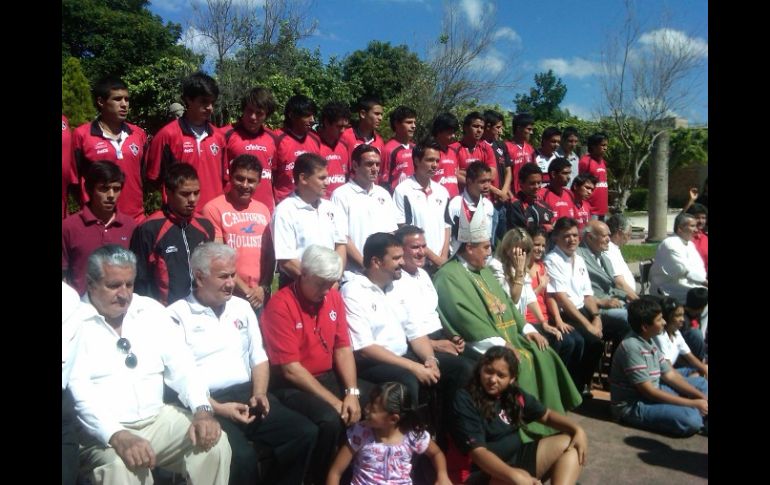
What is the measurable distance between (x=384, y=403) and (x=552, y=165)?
4.40 m

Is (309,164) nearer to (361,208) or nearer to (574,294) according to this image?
(361,208)

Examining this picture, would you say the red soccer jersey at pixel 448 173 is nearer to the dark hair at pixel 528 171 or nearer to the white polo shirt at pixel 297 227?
the dark hair at pixel 528 171

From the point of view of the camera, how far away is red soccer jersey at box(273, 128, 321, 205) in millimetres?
5625

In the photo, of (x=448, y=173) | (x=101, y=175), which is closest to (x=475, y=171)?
(x=448, y=173)

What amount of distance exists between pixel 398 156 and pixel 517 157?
199 cm

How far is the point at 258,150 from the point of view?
5375mm

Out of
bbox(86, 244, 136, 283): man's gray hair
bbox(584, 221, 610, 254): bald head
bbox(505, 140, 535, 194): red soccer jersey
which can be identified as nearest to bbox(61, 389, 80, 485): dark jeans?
bbox(86, 244, 136, 283): man's gray hair

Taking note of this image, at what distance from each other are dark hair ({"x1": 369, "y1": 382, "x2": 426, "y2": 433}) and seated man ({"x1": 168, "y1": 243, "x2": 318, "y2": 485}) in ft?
1.40

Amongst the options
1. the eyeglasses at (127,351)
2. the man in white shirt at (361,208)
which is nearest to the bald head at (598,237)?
the man in white shirt at (361,208)
